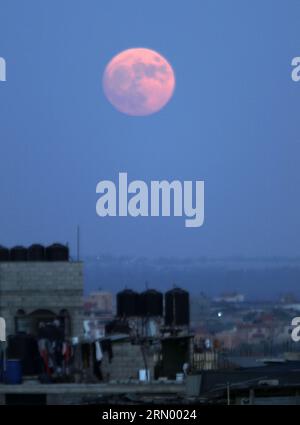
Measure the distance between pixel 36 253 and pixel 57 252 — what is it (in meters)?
0.17

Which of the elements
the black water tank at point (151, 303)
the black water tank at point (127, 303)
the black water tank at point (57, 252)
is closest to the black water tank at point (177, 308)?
the black water tank at point (151, 303)

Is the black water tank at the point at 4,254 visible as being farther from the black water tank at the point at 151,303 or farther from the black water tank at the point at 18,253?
the black water tank at the point at 151,303

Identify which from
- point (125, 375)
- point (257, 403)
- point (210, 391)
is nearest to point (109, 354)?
point (125, 375)

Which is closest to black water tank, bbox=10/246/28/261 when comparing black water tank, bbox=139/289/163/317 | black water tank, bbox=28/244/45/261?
black water tank, bbox=28/244/45/261

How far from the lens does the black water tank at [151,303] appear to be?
36.9 ft

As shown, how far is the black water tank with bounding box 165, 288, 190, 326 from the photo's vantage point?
11.3 m

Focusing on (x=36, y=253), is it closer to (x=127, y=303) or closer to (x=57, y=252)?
(x=57, y=252)

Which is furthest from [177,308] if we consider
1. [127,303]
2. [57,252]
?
[57,252]

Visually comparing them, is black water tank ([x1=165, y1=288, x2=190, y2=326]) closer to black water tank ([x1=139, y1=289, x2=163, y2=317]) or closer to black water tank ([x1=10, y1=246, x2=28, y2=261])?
black water tank ([x1=139, y1=289, x2=163, y2=317])

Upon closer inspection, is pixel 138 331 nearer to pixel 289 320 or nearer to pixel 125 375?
pixel 125 375

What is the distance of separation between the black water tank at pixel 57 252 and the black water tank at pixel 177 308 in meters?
1.05

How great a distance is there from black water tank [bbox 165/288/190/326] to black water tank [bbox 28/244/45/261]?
1.13 metres

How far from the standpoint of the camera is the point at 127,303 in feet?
38.0

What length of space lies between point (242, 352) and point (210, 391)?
3.14 m
